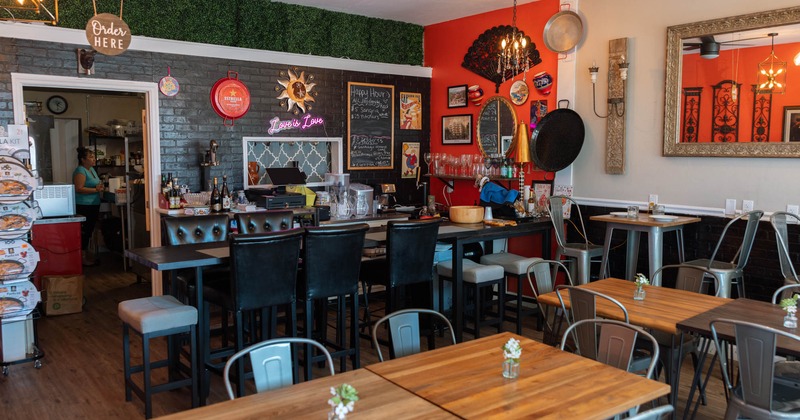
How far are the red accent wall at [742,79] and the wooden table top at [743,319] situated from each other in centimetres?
202

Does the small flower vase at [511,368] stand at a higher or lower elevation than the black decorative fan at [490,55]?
lower

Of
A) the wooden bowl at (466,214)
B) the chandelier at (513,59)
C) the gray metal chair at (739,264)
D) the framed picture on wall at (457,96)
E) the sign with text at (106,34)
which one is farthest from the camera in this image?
the framed picture on wall at (457,96)

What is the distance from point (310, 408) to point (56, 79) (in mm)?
4572

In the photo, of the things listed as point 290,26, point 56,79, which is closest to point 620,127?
Result: point 290,26

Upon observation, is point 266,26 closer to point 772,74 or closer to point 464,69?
point 464,69

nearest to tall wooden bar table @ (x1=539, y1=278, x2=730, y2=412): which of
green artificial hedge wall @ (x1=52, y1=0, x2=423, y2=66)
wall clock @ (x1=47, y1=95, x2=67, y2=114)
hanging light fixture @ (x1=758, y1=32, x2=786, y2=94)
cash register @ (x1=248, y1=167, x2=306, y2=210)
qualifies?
hanging light fixture @ (x1=758, y1=32, x2=786, y2=94)

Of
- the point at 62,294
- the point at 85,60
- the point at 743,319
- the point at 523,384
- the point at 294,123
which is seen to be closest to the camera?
the point at 523,384

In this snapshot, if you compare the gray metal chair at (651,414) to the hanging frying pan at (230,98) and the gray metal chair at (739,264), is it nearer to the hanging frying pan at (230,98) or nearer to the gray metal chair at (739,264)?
the gray metal chair at (739,264)

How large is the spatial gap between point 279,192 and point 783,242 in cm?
449

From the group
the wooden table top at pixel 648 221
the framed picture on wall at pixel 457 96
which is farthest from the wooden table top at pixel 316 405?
the framed picture on wall at pixel 457 96

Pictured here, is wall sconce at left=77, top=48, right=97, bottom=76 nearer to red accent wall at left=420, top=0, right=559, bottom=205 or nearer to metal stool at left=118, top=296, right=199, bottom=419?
metal stool at left=118, top=296, right=199, bottom=419

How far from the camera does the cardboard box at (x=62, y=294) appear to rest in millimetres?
6137

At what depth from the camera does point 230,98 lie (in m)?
6.30

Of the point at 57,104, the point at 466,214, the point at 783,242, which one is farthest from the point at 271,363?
the point at 57,104
